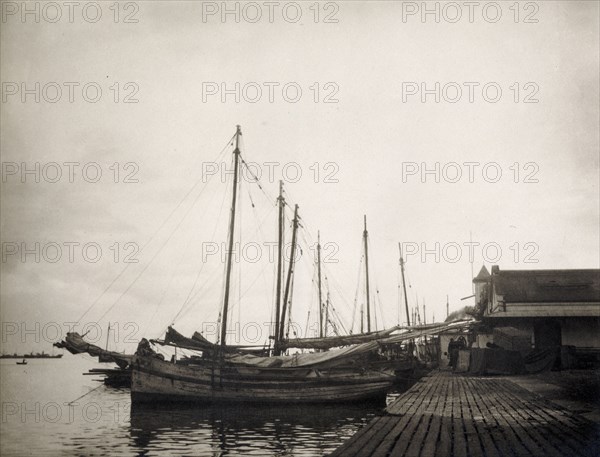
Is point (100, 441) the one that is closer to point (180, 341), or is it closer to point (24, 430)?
point (24, 430)

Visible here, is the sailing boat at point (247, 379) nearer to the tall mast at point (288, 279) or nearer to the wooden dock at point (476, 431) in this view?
the tall mast at point (288, 279)

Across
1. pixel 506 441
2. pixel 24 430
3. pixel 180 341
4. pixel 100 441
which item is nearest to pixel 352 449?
pixel 506 441

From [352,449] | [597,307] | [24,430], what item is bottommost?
[24,430]

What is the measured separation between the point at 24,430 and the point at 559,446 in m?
22.9

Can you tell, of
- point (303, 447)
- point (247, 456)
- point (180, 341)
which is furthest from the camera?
point (180, 341)

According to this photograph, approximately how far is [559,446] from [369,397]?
24728 mm

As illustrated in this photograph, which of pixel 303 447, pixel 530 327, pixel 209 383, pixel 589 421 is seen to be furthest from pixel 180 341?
pixel 589 421

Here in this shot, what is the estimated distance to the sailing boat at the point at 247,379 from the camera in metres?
32.2

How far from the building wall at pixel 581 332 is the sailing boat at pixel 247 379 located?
12660 millimetres

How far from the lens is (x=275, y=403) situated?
3244 cm

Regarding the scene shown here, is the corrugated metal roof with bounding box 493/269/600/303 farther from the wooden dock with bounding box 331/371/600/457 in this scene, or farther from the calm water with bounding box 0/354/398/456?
the wooden dock with bounding box 331/371/600/457

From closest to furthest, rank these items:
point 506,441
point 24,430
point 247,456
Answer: point 506,441
point 247,456
point 24,430

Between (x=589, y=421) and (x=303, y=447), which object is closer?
(x=589, y=421)

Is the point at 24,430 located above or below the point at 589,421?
below
